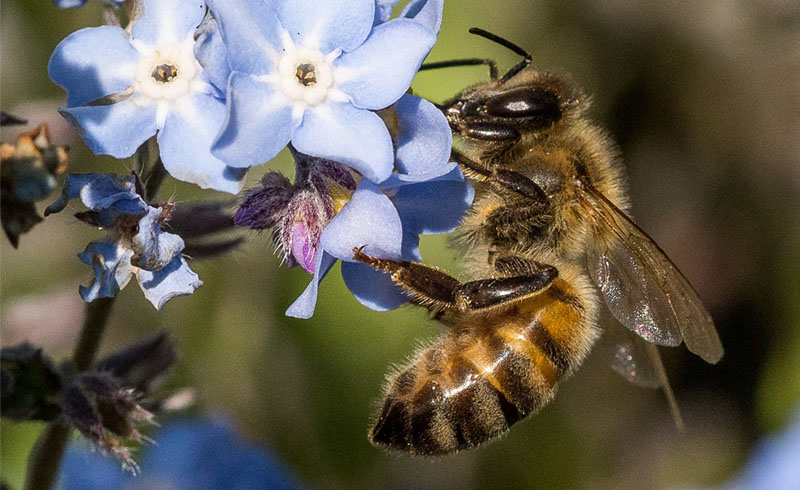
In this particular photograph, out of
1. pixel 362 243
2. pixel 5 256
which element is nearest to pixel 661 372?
pixel 362 243

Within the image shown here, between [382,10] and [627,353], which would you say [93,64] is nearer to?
[382,10]

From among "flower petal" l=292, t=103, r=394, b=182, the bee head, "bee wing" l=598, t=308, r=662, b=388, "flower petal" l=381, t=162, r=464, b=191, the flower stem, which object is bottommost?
the flower stem

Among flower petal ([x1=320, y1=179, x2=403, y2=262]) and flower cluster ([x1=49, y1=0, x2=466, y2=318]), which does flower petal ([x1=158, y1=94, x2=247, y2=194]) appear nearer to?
flower cluster ([x1=49, y1=0, x2=466, y2=318])

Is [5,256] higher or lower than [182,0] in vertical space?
lower

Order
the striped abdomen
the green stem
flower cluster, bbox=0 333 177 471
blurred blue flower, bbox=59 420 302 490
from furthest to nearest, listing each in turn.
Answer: blurred blue flower, bbox=59 420 302 490, the striped abdomen, flower cluster, bbox=0 333 177 471, the green stem

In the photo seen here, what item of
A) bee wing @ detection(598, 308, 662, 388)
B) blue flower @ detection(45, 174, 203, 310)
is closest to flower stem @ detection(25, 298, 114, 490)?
blue flower @ detection(45, 174, 203, 310)

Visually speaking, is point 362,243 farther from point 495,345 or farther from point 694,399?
point 694,399

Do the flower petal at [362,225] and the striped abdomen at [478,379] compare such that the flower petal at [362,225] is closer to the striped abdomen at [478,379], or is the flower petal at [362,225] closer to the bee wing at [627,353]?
the striped abdomen at [478,379]
